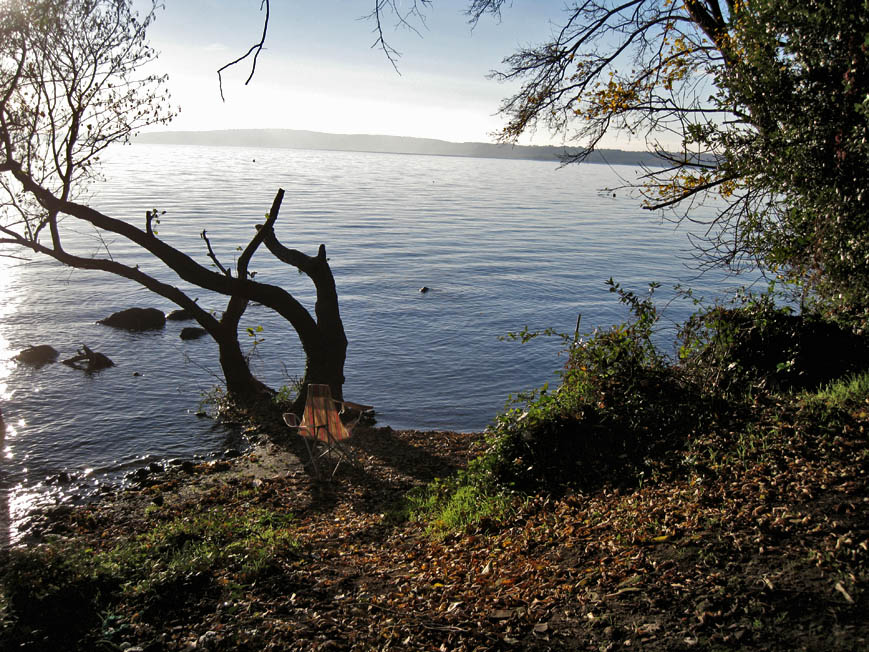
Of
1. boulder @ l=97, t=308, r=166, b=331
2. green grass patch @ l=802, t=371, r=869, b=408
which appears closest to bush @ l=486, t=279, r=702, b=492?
green grass patch @ l=802, t=371, r=869, b=408

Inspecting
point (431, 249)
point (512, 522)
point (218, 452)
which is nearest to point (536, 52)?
point (512, 522)

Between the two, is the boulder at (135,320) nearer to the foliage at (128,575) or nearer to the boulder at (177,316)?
the boulder at (177,316)

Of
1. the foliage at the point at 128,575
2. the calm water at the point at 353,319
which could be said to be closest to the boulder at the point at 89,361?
the calm water at the point at 353,319

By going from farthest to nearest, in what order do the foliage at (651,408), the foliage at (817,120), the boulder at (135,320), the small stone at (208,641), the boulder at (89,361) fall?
the boulder at (135,320)
the boulder at (89,361)
the foliage at (651,408)
the foliage at (817,120)
the small stone at (208,641)

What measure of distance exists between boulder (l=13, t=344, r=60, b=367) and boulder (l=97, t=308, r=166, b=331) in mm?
3960

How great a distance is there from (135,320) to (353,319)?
27.9 ft

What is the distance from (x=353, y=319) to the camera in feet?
83.5

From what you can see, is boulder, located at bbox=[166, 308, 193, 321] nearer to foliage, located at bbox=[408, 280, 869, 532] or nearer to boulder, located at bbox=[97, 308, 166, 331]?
boulder, located at bbox=[97, 308, 166, 331]

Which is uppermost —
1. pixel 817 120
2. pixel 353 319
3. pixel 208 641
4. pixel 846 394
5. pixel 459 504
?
pixel 817 120

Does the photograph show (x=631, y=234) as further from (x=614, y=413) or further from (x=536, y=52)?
(x=614, y=413)

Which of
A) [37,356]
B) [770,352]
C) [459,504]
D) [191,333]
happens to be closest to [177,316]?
[191,333]

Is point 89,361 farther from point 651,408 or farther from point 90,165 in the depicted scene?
point 651,408

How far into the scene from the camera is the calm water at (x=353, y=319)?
13477 mm

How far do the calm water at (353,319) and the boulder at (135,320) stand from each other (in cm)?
62
